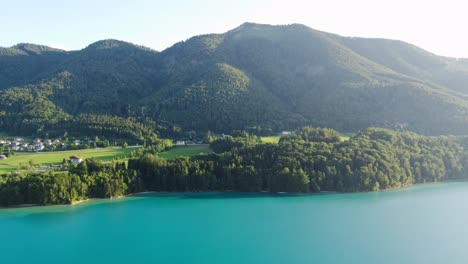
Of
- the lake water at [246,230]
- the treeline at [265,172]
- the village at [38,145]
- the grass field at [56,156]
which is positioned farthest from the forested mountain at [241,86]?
the lake water at [246,230]

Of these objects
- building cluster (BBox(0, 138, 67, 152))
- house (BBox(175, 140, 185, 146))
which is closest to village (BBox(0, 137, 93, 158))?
building cluster (BBox(0, 138, 67, 152))

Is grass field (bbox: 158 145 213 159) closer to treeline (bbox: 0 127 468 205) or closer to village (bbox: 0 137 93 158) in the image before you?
treeline (bbox: 0 127 468 205)

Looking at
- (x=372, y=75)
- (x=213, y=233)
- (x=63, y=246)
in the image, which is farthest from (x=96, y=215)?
(x=372, y=75)

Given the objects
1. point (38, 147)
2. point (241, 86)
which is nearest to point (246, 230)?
point (38, 147)

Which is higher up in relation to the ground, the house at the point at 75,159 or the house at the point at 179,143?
the house at the point at 179,143

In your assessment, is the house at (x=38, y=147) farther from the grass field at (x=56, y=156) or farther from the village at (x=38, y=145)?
the grass field at (x=56, y=156)

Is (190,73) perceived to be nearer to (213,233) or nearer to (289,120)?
(289,120)
